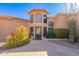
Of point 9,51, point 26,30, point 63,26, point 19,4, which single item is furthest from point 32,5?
point 9,51

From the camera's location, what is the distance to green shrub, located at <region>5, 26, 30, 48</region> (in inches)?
208

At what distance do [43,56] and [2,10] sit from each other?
1.99 meters

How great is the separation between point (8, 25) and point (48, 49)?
151 centimetres

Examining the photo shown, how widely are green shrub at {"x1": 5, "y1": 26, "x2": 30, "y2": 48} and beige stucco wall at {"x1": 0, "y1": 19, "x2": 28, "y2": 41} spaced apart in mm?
121

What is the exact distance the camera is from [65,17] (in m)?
5.54

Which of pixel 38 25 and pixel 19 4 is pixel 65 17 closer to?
pixel 38 25

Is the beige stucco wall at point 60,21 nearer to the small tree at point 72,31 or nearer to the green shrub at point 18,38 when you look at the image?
the small tree at point 72,31

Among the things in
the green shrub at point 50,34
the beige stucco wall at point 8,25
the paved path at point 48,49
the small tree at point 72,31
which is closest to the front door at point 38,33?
the paved path at point 48,49

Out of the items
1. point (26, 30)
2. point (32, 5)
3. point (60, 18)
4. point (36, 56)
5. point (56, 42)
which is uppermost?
point (32, 5)

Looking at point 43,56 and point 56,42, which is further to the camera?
point 56,42

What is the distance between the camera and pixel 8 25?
542 centimetres

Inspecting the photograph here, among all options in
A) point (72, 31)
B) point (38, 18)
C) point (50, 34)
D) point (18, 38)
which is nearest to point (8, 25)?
point (18, 38)

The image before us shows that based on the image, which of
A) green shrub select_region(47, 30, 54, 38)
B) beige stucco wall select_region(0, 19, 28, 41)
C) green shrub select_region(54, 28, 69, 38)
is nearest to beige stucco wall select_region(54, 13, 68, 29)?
green shrub select_region(54, 28, 69, 38)

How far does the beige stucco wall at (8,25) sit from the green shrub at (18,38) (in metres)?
0.12
